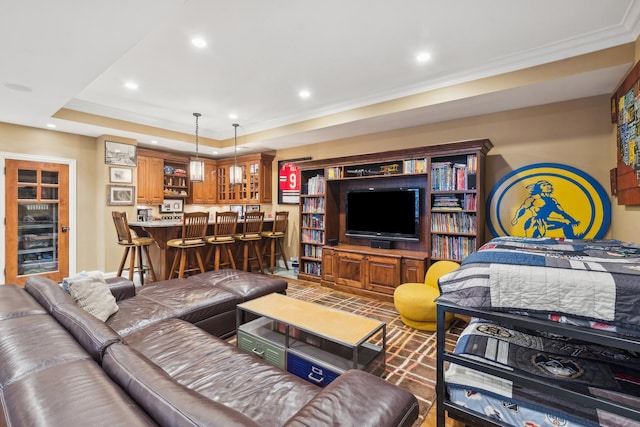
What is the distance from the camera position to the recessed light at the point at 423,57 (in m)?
2.97

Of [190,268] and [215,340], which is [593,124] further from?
[190,268]

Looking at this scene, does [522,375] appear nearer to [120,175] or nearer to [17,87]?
[17,87]

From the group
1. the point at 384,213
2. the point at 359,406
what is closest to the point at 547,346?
the point at 359,406

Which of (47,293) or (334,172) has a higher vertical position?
(334,172)

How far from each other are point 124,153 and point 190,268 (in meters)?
2.53

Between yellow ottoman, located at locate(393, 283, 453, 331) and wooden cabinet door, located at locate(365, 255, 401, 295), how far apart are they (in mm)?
762

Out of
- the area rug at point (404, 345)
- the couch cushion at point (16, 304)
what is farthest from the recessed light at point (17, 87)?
the area rug at point (404, 345)

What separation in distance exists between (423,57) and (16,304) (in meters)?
3.67

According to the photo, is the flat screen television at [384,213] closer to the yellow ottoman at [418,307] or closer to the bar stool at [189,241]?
the yellow ottoman at [418,307]

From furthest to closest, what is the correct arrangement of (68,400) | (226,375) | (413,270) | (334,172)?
(334,172) < (413,270) < (226,375) < (68,400)

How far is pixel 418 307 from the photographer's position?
3.03 meters

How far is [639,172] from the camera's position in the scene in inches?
89.7

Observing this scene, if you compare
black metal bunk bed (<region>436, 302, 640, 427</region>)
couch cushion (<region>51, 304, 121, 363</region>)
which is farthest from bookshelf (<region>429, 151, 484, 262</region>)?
couch cushion (<region>51, 304, 121, 363</region>)

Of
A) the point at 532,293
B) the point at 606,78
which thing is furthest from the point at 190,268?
the point at 606,78
